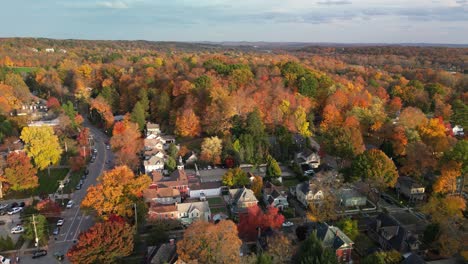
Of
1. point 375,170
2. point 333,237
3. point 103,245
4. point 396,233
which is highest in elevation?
point 375,170

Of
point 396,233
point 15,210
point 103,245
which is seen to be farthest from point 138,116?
point 396,233

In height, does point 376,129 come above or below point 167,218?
above

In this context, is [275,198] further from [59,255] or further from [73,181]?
[73,181]

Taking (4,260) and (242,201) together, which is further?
(242,201)

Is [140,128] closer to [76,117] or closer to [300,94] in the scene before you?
[76,117]

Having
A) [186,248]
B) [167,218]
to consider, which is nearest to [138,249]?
[167,218]

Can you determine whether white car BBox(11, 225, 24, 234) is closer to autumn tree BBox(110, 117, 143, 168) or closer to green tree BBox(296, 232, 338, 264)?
autumn tree BBox(110, 117, 143, 168)
